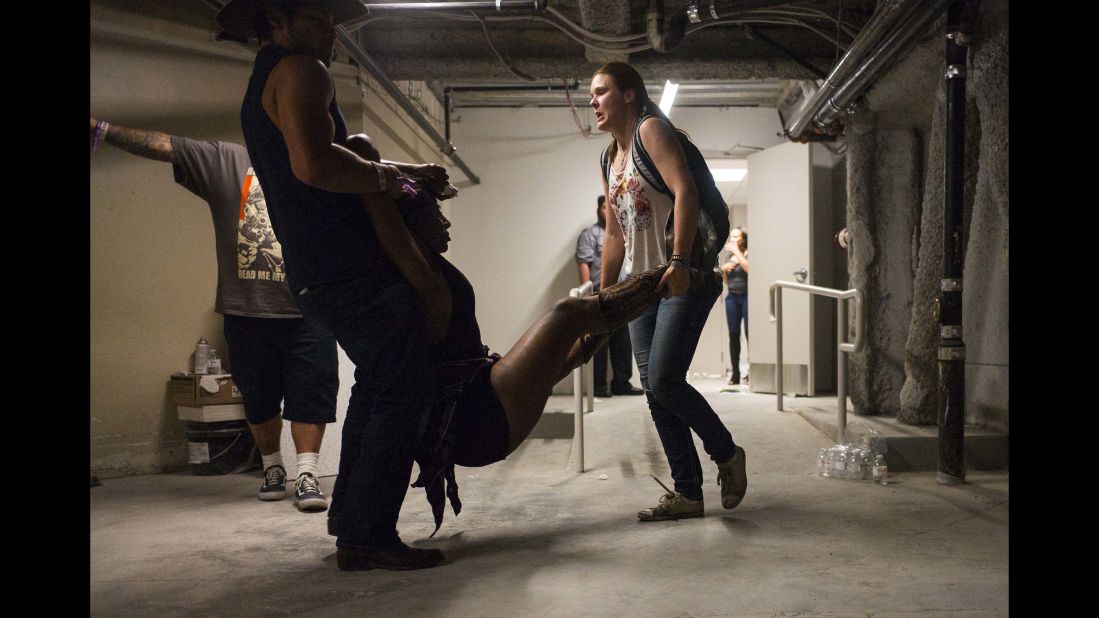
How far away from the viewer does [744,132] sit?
7973 mm

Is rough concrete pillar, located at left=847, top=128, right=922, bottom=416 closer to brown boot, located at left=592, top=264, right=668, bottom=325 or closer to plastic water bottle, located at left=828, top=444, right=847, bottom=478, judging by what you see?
plastic water bottle, located at left=828, top=444, right=847, bottom=478

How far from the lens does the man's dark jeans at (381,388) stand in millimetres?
2072

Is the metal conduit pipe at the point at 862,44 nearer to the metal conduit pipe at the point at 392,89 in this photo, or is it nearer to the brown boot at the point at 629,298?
the brown boot at the point at 629,298

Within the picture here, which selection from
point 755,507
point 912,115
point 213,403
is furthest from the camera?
point 912,115

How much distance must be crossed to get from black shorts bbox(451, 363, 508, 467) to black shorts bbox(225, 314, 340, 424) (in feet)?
4.43

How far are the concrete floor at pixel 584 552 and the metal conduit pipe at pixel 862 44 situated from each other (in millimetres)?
2207

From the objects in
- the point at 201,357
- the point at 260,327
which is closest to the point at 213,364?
the point at 201,357

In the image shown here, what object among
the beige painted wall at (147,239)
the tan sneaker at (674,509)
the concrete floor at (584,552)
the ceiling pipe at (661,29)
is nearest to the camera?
the concrete floor at (584,552)

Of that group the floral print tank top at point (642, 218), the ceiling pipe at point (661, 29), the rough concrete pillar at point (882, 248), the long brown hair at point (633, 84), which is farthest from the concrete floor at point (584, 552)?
the ceiling pipe at point (661, 29)

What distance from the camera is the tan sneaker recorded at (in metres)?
2.76

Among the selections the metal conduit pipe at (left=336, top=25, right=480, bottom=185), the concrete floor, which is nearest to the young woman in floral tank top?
the concrete floor

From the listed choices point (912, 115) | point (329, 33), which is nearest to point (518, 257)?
point (912, 115)
